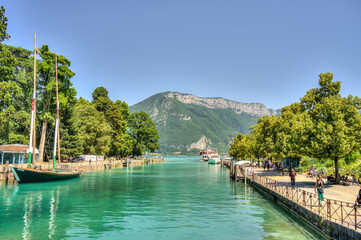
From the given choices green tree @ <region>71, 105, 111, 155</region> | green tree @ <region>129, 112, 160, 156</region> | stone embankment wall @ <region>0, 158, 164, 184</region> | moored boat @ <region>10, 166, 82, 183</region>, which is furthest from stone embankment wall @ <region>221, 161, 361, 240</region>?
green tree @ <region>129, 112, 160, 156</region>

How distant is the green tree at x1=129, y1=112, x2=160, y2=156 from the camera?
116 meters

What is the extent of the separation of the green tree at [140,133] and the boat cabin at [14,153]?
68.8 m

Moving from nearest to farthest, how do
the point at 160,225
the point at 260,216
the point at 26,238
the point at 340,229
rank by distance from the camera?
the point at 340,229, the point at 26,238, the point at 160,225, the point at 260,216

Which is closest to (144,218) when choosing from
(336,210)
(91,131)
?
(336,210)

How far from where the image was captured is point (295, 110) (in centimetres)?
5350

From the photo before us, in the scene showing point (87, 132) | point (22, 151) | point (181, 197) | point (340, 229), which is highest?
point (87, 132)

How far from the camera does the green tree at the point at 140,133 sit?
115750 millimetres

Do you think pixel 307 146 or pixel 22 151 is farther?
pixel 22 151

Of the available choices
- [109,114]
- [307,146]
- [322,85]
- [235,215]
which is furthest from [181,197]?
[109,114]

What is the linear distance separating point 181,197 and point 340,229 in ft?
66.1

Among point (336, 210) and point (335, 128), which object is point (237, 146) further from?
point (336, 210)

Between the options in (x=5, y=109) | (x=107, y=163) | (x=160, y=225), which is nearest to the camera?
(x=160, y=225)

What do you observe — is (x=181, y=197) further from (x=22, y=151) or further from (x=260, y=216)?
(x=22, y=151)

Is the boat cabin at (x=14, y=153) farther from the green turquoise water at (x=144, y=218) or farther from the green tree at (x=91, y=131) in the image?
the green tree at (x=91, y=131)
